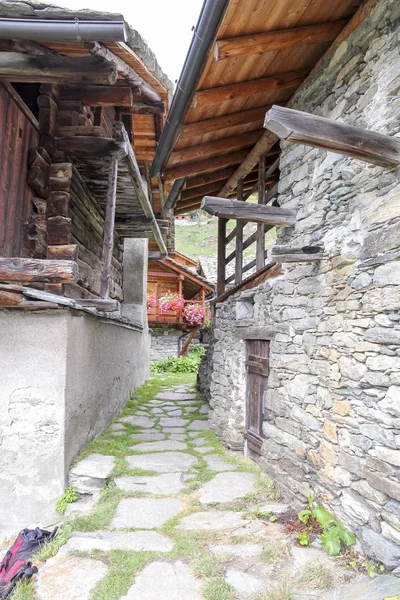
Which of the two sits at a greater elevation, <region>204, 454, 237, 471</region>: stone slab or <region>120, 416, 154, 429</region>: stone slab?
<region>120, 416, 154, 429</region>: stone slab

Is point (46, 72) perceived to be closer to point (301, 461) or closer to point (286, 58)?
point (286, 58)

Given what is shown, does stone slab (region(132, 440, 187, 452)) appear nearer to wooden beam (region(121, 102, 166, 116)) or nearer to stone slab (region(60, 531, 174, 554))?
stone slab (region(60, 531, 174, 554))

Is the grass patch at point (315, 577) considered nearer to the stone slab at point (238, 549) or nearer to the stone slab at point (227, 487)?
the stone slab at point (238, 549)

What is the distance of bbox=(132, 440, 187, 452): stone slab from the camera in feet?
17.4

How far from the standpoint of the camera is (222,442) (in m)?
5.61

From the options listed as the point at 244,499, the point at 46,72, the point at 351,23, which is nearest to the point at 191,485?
the point at 244,499

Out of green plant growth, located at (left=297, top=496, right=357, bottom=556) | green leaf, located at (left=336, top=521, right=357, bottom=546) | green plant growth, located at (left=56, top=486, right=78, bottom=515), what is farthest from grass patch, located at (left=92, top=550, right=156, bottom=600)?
green leaf, located at (left=336, top=521, right=357, bottom=546)

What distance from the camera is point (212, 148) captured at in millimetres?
5062

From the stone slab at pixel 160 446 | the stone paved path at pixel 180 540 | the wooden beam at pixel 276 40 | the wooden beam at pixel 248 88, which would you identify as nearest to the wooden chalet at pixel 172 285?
the stone slab at pixel 160 446

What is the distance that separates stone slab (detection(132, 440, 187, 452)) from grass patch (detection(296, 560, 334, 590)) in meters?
2.88

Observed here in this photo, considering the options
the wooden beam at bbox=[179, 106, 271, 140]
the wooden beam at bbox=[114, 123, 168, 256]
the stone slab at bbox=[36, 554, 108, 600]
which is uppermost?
the wooden beam at bbox=[179, 106, 271, 140]

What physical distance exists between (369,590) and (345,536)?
1.59 ft

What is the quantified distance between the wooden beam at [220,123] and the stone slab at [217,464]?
386 centimetres

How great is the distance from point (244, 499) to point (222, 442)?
5.65ft
